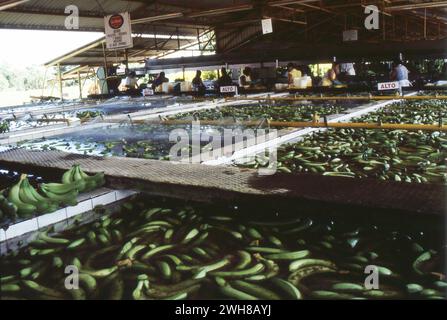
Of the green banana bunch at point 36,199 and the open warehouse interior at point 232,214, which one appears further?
the green banana bunch at point 36,199

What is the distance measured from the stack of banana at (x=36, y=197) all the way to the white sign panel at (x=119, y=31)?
37.1 feet

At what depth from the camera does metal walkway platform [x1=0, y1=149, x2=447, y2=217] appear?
109 inches

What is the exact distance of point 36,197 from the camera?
123 inches

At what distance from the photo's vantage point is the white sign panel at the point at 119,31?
45.6 feet

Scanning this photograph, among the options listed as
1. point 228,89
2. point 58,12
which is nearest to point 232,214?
point 228,89

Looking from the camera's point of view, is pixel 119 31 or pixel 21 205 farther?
pixel 119 31

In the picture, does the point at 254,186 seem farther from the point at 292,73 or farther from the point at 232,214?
the point at 292,73

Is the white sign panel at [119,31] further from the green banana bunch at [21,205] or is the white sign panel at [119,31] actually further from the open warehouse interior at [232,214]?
the green banana bunch at [21,205]

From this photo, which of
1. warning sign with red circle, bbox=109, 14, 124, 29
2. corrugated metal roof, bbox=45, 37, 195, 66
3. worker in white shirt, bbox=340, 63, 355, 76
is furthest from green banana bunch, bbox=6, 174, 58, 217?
corrugated metal roof, bbox=45, 37, 195, 66

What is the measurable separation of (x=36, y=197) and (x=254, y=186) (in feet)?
5.80

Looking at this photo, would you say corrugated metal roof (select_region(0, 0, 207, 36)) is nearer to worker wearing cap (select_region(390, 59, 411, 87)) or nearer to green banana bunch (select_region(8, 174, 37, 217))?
worker wearing cap (select_region(390, 59, 411, 87))

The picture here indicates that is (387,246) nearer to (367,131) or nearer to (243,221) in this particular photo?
(243,221)

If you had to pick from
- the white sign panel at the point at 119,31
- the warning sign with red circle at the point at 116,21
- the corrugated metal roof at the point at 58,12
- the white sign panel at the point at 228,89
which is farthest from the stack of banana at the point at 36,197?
the corrugated metal roof at the point at 58,12
